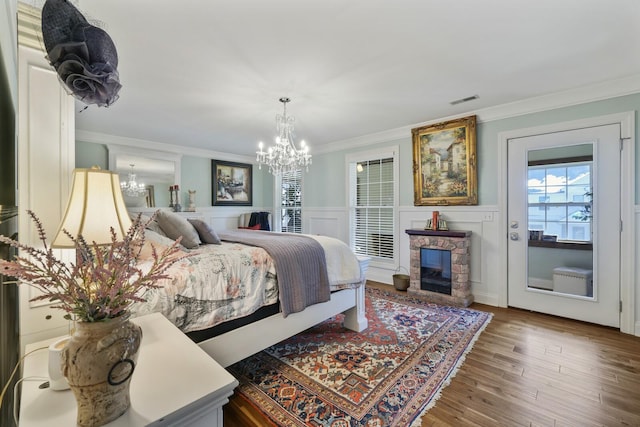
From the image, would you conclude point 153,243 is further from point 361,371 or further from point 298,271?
point 361,371

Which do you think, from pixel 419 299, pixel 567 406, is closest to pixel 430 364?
pixel 567 406

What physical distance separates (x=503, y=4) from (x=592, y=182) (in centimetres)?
235

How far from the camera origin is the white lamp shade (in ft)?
3.33

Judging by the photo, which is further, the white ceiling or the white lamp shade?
the white ceiling

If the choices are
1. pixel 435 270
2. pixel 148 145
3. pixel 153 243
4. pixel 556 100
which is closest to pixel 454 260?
pixel 435 270

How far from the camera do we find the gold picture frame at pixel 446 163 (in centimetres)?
354

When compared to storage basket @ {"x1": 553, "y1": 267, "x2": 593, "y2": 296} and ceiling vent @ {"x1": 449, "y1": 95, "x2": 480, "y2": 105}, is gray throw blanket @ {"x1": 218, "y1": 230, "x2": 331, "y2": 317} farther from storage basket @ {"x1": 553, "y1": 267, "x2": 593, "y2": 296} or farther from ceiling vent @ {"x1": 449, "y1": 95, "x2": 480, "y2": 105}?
storage basket @ {"x1": 553, "y1": 267, "x2": 593, "y2": 296}

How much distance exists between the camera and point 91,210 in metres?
1.04

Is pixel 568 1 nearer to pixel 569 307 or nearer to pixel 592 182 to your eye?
pixel 592 182

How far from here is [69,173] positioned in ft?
4.12

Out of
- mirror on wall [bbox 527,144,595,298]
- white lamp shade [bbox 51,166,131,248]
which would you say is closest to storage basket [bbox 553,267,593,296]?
mirror on wall [bbox 527,144,595,298]

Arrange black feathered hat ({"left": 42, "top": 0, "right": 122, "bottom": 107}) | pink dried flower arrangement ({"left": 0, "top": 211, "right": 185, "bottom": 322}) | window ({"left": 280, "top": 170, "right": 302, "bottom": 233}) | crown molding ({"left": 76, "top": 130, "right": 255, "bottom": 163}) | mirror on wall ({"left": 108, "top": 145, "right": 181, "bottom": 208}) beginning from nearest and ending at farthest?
1. pink dried flower arrangement ({"left": 0, "top": 211, "right": 185, "bottom": 322})
2. black feathered hat ({"left": 42, "top": 0, "right": 122, "bottom": 107})
3. crown molding ({"left": 76, "top": 130, "right": 255, "bottom": 163})
4. mirror on wall ({"left": 108, "top": 145, "right": 181, "bottom": 208})
5. window ({"left": 280, "top": 170, "right": 302, "bottom": 233})

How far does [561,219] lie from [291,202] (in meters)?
4.52

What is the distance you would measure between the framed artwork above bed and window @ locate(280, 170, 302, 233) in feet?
2.40
